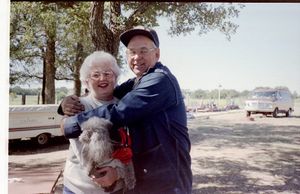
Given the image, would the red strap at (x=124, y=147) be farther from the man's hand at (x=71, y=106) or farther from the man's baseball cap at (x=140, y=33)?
the man's baseball cap at (x=140, y=33)

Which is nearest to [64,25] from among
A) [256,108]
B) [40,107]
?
[40,107]

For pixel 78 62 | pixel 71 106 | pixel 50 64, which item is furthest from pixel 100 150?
pixel 50 64

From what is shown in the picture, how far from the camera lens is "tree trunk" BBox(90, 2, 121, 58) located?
145cm

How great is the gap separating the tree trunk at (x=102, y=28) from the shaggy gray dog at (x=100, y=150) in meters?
0.66

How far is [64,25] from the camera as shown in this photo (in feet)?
4.97

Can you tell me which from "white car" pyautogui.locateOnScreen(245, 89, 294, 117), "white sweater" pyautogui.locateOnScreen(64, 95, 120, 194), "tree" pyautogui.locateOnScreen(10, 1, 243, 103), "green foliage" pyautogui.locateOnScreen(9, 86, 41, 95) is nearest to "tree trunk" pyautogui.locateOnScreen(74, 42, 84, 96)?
"tree" pyautogui.locateOnScreen(10, 1, 243, 103)

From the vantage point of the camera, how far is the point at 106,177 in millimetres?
840

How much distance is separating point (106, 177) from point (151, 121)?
0.66 ft

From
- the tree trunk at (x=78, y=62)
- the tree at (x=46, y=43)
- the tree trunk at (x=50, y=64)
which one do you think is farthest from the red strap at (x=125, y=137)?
the tree trunk at (x=50, y=64)

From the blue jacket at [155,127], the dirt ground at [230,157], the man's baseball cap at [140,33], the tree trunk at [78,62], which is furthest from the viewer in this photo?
the dirt ground at [230,157]

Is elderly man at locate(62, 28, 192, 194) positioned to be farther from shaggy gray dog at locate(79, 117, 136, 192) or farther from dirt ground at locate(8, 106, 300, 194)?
dirt ground at locate(8, 106, 300, 194)

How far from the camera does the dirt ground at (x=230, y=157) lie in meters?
1.41

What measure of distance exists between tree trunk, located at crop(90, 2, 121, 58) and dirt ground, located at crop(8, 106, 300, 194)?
20.4 inches

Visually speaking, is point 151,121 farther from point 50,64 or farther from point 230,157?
point 230,157
